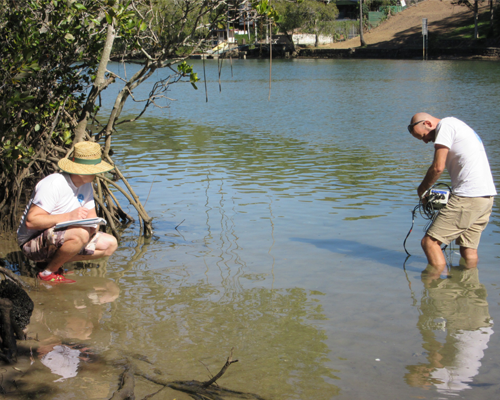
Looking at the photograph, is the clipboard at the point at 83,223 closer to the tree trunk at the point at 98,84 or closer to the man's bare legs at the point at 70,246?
the man's bare legs at the point at 70,246

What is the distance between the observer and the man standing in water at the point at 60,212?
4848 mm

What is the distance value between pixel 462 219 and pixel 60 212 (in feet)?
12.0

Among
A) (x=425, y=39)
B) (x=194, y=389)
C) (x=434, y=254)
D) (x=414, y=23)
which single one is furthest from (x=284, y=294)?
(x=414, y=23)

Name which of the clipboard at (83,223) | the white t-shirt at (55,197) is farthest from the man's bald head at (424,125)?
the white t-shirt at (55,197)

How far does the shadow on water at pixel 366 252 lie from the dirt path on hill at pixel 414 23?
214 ft

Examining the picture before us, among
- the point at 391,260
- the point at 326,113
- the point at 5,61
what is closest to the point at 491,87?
Answer: the point at 326,113

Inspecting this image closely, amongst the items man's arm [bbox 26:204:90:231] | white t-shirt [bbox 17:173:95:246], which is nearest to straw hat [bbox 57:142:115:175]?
white t-shirt [bbox 17:173:95:246]

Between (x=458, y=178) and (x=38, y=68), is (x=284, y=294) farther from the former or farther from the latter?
(x=38, y=68)

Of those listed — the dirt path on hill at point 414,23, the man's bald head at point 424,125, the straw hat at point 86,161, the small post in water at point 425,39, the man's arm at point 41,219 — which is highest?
the dirt path on hill at point 414,23

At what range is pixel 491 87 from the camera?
2739cm

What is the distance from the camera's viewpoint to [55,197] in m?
4.88

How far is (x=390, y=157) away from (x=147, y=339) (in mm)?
9257

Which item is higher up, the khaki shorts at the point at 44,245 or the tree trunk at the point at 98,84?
the tree trunk at the point at 98,84

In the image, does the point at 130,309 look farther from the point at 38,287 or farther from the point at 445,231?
the point at 445,231
